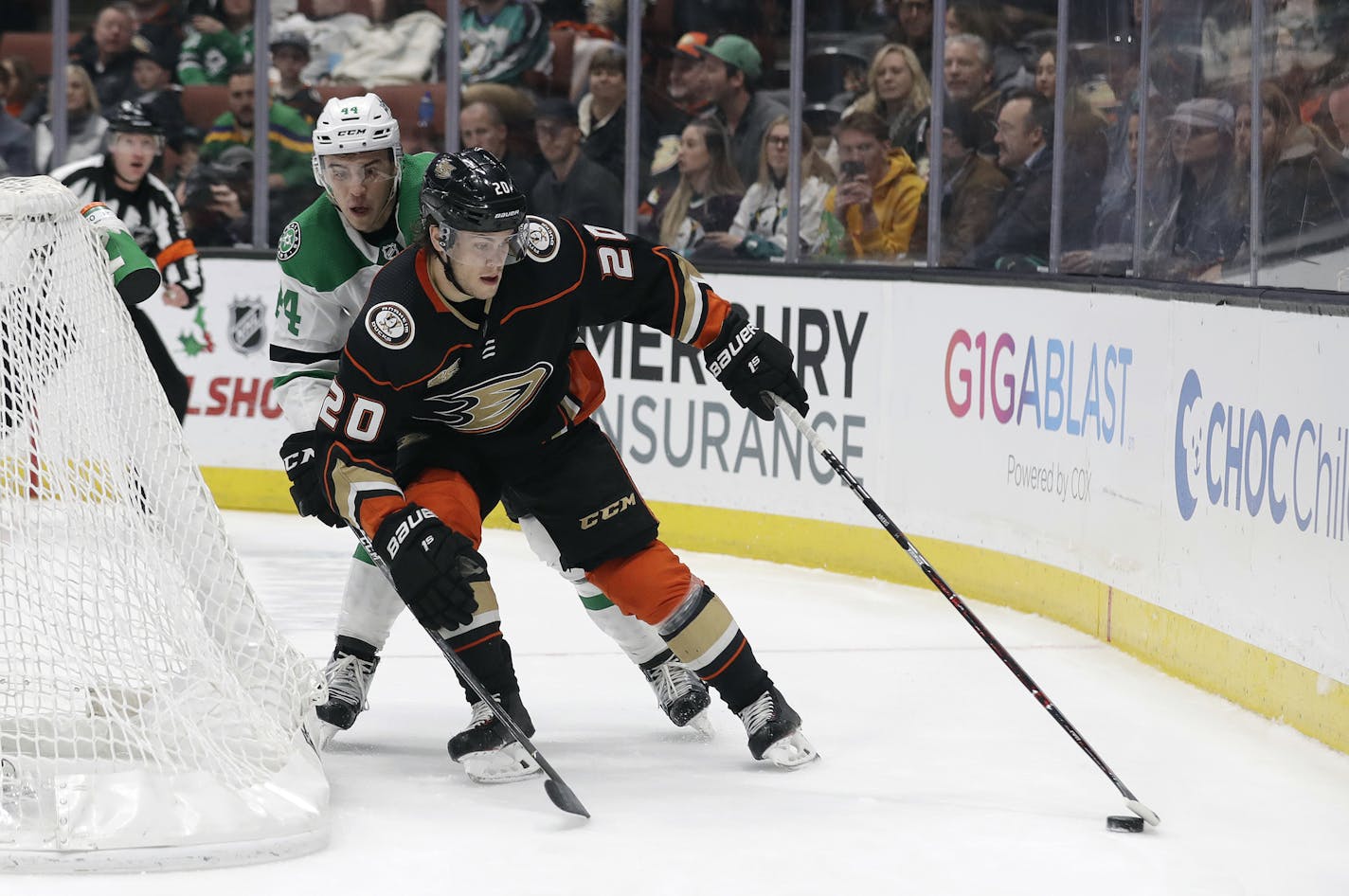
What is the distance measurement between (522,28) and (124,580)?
15.5 feet

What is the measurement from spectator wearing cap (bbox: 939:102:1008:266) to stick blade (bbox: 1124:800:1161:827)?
307 cm

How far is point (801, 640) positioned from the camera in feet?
16.7

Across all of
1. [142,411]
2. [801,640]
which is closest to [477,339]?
[142,411]

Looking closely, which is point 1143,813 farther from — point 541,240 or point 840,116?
point 840,116

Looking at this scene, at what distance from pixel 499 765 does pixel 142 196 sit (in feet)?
11.7

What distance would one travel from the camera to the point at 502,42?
759cm

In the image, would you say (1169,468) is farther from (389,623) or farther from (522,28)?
(522,28)

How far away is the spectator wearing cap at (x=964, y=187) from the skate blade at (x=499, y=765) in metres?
3.07

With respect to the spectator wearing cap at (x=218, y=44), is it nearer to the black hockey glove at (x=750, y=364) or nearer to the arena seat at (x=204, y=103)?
the arena seat at (x=204, y=103)

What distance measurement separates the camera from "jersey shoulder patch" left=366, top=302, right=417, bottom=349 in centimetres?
335

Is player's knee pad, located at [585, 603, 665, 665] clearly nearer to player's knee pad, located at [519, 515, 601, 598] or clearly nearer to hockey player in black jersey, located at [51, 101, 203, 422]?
player's knee pad, located at [519, 515, 601, 598]

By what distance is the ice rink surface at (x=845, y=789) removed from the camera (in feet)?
9.87

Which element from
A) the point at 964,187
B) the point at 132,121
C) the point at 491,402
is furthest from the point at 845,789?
the point at 132,121

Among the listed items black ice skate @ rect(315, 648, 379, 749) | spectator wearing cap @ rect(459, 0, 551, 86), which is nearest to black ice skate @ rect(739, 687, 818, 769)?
black ice skate @ rect(315, 648, 379, 749)
